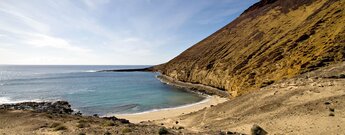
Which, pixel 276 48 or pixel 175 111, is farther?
pixel 276 48

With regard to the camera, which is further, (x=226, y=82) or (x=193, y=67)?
(x=193, y=67)

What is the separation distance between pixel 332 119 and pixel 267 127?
3361 mm

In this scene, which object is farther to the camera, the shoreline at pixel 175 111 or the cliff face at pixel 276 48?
the cliff face at pixel 276 48

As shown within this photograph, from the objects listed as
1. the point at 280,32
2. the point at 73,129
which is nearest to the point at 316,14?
the point at 280,32

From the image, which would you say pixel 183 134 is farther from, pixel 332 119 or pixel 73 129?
pixel 332 119

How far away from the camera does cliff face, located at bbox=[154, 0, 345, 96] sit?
3123 cm

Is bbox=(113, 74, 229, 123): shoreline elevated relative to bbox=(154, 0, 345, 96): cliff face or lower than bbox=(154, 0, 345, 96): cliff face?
lower

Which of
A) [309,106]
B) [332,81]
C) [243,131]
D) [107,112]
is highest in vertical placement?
[332,81]

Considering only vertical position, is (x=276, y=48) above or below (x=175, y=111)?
above

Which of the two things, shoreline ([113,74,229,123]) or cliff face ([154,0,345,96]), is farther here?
cliff face ([154,0,345,96])

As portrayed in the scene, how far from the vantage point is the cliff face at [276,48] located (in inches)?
1230

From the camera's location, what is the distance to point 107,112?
35062mm

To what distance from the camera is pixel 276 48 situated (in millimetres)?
39781

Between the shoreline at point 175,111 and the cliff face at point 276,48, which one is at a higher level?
the cliff face at point 276,48
